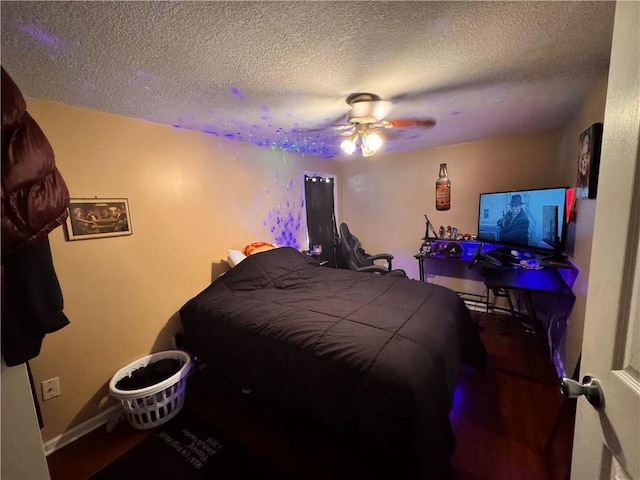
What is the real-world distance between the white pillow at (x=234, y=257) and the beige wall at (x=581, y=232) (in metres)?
2.68

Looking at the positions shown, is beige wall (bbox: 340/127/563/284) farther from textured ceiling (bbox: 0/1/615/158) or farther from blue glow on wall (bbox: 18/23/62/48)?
blue glow on wall (bbox: 18/23/62/48)

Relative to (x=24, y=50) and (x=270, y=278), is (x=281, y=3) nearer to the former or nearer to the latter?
(x=24, y=50)

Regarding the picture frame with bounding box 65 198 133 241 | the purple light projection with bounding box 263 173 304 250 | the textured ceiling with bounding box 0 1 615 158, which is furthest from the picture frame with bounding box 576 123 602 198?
the picture frame with bounding box 65 198 133 241

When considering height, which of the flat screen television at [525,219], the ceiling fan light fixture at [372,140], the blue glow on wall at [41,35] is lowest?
the flat screen television at [525,219]

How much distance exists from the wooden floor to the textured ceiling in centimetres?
186

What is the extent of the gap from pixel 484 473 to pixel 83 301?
8.74ft

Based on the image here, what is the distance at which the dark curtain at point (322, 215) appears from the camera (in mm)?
3879

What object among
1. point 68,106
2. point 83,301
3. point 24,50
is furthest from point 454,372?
point 68,106

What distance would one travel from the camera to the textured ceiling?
1.02 m

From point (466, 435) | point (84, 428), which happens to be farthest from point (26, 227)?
point (466, 435)

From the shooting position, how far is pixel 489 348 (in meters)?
2.58

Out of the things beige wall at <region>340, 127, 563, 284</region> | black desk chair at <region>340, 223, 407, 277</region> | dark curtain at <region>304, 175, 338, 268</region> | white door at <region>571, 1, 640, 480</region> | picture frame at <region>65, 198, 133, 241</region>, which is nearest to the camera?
white door at <region>571, 1, 640, 480</region>

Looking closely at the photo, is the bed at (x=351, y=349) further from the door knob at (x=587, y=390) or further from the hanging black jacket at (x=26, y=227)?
the hanging black jacket at (x=26, y=227)

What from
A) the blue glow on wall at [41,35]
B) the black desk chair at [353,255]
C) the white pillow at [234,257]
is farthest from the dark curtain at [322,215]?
the blue glow on wall at [41,35]
